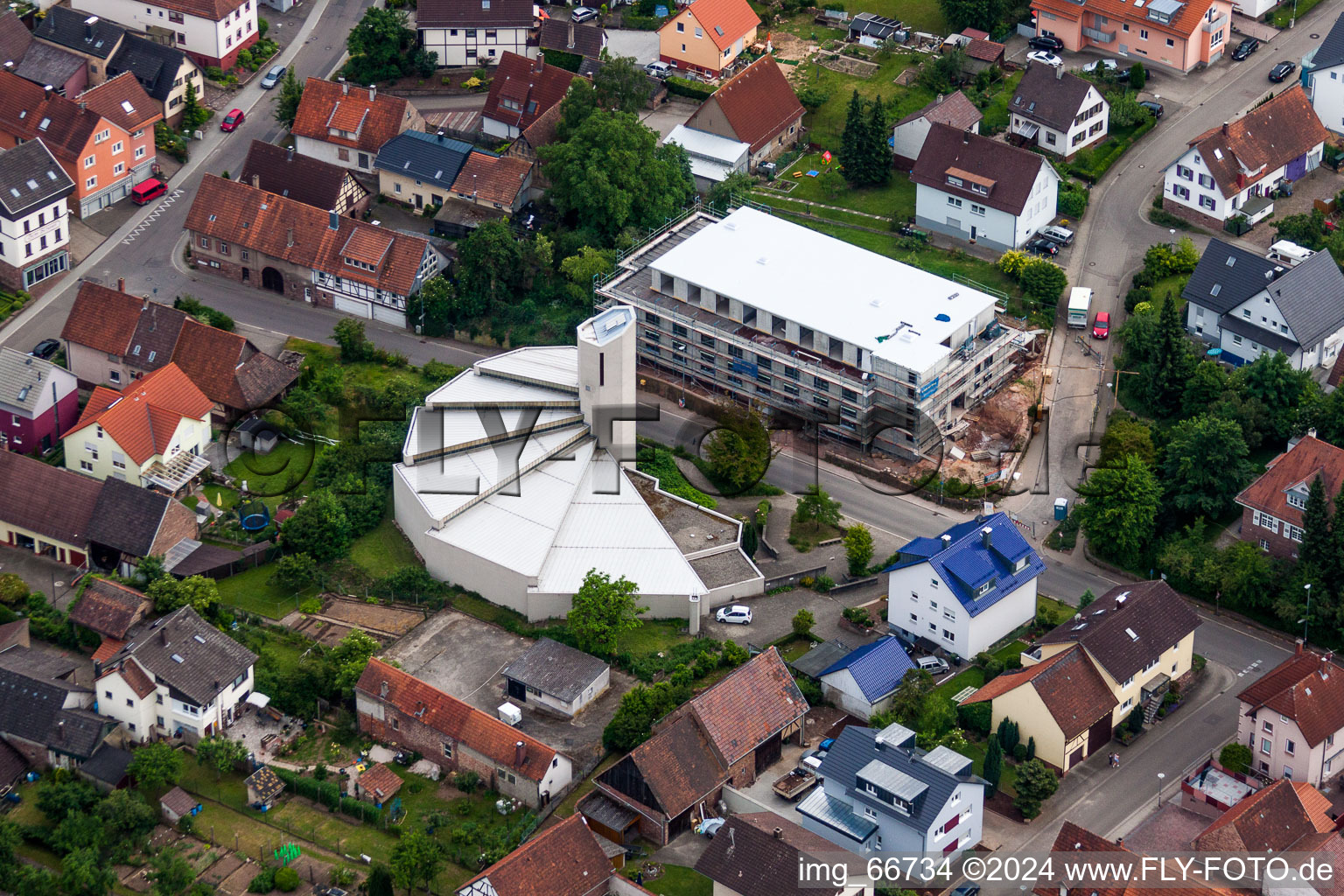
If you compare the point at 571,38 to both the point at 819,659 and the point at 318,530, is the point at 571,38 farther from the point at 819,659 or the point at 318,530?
the point at 819,659

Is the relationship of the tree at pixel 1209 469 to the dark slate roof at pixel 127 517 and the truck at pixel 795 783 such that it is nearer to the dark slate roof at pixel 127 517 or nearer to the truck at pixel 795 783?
the truck at pixel 795 783

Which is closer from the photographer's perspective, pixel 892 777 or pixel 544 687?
pixel 892 777

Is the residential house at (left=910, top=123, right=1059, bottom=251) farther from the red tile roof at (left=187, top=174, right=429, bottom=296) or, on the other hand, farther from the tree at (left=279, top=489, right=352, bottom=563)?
the tree at (left=279, top=489, right=352, bottom=563)

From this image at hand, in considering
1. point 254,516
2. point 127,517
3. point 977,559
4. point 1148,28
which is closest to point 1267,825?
point 977,559

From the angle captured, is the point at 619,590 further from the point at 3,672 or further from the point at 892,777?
the point at 3,672

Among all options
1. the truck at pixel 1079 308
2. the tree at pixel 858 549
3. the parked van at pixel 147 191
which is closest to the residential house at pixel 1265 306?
the truck at pixel 1079 308

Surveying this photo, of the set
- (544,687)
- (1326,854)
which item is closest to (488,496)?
(544,687)

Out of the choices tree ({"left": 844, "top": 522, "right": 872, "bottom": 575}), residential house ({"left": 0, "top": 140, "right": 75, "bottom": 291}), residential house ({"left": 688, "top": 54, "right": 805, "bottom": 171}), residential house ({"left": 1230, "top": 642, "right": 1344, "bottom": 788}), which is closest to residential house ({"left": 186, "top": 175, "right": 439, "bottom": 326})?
residential house ({"left": 0, "top": 140, "right": 75, "bottom": 291})

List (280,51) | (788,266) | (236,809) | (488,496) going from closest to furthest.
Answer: (236,809) → (488,496) → (788,266) → (280,51)
